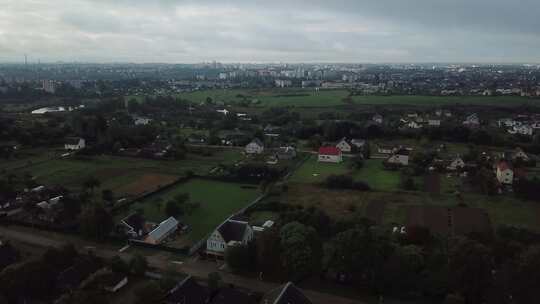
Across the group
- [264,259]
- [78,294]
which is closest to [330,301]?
[264,259]

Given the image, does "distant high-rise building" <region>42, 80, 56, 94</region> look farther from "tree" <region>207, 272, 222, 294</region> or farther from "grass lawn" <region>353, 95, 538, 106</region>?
"tree" <region>207, 272, 222, 294</region>

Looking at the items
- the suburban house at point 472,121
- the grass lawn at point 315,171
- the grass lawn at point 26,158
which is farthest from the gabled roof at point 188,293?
the suburban house at point 472,121

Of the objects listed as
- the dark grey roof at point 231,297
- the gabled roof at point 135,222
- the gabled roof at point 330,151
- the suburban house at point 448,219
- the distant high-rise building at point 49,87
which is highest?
the distant high-rise building at point 49,87

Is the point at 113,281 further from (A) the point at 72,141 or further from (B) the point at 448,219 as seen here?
(A) the point at 72,141

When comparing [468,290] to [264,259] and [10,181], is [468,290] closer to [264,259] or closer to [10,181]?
[264,259]

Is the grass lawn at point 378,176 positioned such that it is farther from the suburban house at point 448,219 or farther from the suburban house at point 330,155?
the suburban house at point 448,219

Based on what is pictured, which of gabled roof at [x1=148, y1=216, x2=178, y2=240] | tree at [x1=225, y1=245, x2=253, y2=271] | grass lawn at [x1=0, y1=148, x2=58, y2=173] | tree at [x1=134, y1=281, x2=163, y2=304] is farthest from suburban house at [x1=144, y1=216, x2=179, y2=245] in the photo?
grass lawn at [x1=0, y1=148, x2=58, y2=173]

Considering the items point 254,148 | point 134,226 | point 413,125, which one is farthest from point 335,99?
point 134,226
